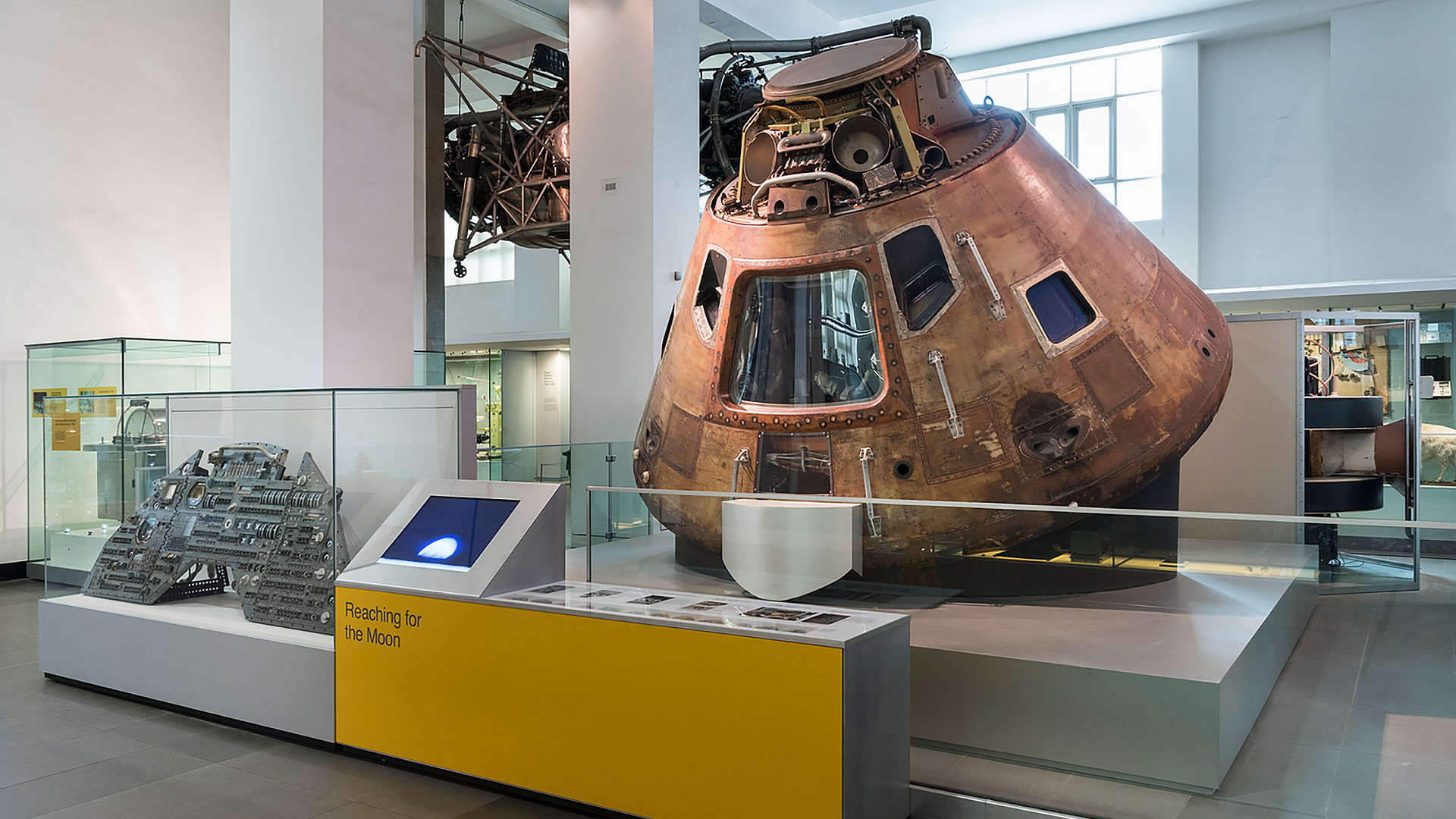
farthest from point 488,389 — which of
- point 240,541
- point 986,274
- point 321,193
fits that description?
point 986,274

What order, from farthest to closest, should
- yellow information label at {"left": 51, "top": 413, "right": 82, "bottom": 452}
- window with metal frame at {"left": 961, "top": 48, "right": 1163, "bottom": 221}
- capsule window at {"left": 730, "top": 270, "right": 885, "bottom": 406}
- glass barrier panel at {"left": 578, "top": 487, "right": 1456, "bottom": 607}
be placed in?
window with metal frame at {"left": 961, "top": 48, "right": 1163, "bottom": 221} < yellow information label at {"left": 51, "top": 413, "right": 82, "bottom": 452} < capsule window at {"left": 730, "top": 270, "right": 885, "bottom": 406} < glass barrier panel at {"left": 578, "top": 487, "right": 1456, "bottom": 607}

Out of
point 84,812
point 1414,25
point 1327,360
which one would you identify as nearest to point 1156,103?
point 1414,25

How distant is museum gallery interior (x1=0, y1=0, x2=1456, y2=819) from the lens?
300cm

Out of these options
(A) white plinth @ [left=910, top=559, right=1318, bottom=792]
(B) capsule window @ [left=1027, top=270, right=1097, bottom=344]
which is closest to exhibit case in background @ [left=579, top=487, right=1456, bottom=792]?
(A) white plinth @ [left=910, top=559, right=1318, bottom=792]

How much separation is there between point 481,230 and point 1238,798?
421 inches

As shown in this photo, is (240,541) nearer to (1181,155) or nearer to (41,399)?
(41,399)

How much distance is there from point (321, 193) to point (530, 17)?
7.22m

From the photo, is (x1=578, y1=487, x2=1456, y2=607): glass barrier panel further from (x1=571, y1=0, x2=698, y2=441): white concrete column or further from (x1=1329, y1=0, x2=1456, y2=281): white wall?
(x1=1329, y1=0, x2=1456, y2=281): white wall

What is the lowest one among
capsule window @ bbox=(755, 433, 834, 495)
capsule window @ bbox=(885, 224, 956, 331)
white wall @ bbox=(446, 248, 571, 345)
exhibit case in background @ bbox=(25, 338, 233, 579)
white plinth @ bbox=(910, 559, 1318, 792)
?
white plinth @ bbox=(910, 559, 1318, 792)

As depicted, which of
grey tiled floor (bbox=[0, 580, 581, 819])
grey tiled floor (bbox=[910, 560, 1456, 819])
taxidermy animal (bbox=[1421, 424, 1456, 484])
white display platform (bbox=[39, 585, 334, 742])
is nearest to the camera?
grey tiled floor (bbox=[910, 560, 1456, 819])

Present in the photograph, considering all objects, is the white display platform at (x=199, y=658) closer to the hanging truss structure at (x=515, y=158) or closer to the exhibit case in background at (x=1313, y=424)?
the exhibit case in background at (x=1313, y=424)

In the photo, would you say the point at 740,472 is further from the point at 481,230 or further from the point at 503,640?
the point at 481,230

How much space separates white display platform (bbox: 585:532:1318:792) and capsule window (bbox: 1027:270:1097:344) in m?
1.32

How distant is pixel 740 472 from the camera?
4582 mm
